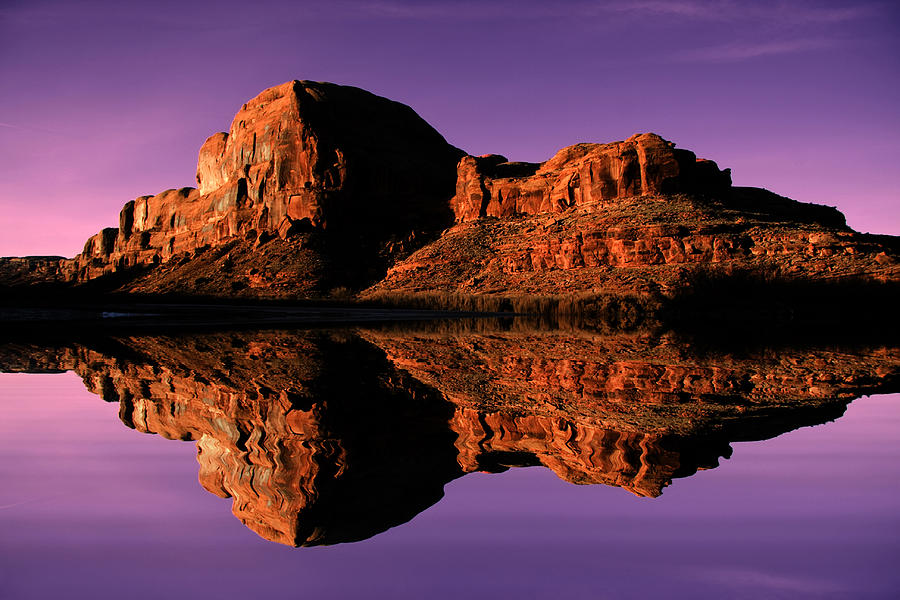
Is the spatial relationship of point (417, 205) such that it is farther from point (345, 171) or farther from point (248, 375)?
point (248, 375)

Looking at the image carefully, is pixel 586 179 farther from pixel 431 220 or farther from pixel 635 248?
pixel 431 220

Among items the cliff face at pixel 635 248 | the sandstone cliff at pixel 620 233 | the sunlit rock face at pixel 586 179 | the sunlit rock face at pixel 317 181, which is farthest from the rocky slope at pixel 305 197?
the cliff face at pixel 635 248

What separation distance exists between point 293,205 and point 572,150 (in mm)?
36663

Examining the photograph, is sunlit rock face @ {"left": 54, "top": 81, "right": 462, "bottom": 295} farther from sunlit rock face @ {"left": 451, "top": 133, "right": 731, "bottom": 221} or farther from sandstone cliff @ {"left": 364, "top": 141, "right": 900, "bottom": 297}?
sandstone cliff @ {"left": 364, "top": 141, "right": 900, "bottom": 297}

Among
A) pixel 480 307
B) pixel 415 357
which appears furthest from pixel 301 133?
pixel 415 357

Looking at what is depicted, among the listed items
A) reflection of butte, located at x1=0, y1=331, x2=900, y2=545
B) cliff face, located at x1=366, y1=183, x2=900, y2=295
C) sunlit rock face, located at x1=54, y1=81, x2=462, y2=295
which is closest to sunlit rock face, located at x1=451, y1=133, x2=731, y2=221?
cliff face, located at x1=366, y1=183, x2=900, y2=295

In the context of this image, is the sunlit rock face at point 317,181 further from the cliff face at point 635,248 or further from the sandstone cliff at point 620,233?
the cliff face at point 635,248

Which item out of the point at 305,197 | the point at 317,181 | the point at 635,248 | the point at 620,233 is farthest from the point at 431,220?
the point at 635,248

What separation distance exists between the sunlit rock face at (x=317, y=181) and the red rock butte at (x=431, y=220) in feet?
0.90

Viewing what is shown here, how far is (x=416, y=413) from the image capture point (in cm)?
779

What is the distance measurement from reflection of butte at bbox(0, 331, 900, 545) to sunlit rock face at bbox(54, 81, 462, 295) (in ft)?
189

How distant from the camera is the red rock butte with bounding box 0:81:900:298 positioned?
52.1 meters

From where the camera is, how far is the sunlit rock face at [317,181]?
8144cm

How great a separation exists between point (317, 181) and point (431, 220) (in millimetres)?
16156
